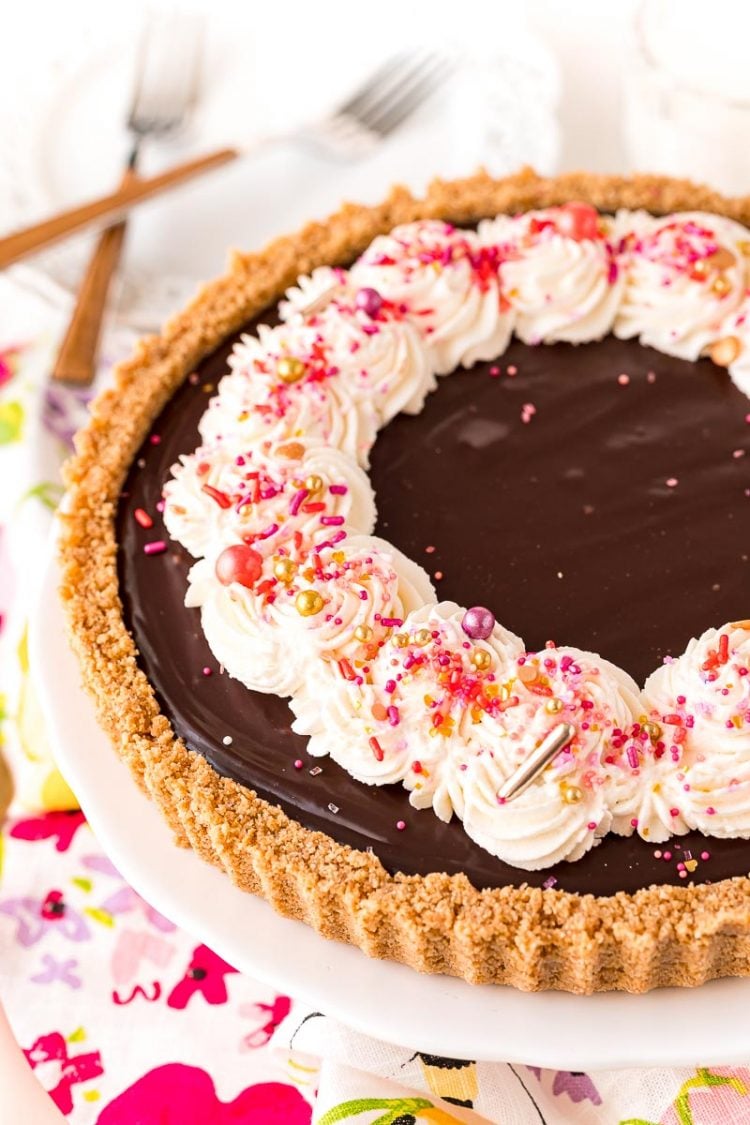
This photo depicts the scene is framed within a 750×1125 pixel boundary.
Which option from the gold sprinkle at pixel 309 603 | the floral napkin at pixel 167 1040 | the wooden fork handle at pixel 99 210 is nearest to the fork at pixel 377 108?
the wooden fork handle at pixel 99 210

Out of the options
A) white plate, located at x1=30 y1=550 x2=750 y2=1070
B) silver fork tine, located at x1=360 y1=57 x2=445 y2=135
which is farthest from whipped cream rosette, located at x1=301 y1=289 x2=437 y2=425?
silver fork tine, located at x1=360 y1=57 x2=445 y2=135

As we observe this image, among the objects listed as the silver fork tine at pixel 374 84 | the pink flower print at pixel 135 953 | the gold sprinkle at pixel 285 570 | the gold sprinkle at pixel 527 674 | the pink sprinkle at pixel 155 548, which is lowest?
the pink flower print at pixel 135 953

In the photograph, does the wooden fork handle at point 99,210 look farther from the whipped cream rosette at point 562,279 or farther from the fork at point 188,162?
the whipped cream rosette at point 562,279

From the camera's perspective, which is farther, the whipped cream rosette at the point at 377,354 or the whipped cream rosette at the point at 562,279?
the whipped cream rosette at the point at 562,279

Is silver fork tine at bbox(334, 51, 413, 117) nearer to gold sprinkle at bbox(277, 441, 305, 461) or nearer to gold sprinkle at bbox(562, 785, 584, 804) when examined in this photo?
gold sprinkle at bbox(277, 441, 305, 461)

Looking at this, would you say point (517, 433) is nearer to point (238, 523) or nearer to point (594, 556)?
point (594, 556)

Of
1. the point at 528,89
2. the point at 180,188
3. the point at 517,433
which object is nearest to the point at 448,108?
the point at 528,89

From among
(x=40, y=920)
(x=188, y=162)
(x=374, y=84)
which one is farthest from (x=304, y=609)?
(x=374, y=84)

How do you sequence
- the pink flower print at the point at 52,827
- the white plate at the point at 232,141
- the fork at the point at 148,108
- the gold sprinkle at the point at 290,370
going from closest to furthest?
the gold sprinkle at the point at 290,370 → the pink flower print at the point at 52,827 → the fork at the point at 148,108 → the white plate at the point at 232,141
